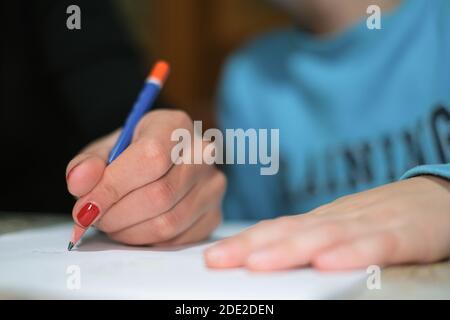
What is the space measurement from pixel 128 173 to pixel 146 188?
0.02 m

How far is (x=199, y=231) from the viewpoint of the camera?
15.9 inches

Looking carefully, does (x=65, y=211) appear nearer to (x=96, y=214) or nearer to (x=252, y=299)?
(x=96, y=214)

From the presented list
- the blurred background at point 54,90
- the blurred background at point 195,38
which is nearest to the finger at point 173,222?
the blurred background at point 54,90

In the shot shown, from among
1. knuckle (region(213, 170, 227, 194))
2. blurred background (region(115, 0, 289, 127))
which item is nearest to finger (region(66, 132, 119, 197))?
knuckle (region(213, 170, 227, 194))

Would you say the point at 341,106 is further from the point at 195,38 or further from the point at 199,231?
the point at 195,38

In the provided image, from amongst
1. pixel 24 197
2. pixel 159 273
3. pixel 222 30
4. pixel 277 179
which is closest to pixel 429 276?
pixel 159 273

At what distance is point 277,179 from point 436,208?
0.39 metres

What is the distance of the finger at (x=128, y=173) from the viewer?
0.34m

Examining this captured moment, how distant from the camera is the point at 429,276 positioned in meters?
0.28

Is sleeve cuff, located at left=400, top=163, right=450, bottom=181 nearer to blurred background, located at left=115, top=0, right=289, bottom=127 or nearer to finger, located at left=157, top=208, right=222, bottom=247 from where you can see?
finger, located at left=157, top=208, right=222, bottom=247

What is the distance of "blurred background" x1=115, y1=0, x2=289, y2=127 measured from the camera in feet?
3.52

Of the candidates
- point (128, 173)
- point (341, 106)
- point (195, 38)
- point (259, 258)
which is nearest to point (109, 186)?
point (128, 173)

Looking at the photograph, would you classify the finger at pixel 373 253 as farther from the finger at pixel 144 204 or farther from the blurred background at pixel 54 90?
the blurred background at pixel 54 90

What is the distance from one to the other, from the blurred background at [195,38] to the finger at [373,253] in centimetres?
78
